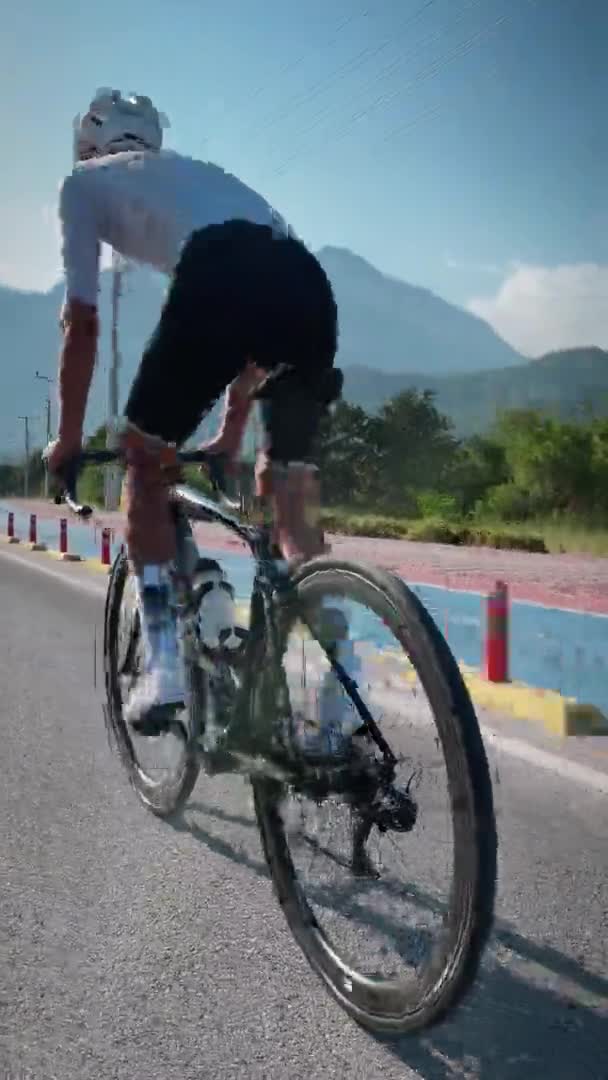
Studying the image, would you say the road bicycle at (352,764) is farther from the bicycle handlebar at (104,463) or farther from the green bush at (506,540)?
the green bush at (506,540)

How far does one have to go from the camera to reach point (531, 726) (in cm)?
531

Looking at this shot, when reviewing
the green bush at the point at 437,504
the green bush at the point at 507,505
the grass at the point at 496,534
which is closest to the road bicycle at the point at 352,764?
the grass at the point at 496,534

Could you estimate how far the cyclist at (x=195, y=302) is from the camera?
2385 millimetres

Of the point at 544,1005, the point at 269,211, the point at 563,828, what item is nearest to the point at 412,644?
the point at 544,1005

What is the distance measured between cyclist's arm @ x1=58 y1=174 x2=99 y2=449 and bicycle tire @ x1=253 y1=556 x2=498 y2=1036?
97 cm

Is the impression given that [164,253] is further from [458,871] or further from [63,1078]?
[63,1078]

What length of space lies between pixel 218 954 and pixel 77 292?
5.32 feet

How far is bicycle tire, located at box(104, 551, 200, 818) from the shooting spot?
3271 mm

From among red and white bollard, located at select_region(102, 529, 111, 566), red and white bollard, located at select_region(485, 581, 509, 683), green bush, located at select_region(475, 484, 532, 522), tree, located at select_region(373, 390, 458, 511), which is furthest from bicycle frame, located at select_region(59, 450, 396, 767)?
tree, located at select_region(373, 390, 458, 511)

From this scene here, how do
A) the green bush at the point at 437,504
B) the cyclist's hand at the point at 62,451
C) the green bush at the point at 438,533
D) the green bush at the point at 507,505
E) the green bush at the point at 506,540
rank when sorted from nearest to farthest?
the cyclist's hand at the point at 62,451, the green bush at the point at 506,540, the green bush at the point at 438,533, the green bush at the point at 507,505, the green bush at the point at 437,504

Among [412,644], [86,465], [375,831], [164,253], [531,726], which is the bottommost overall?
[531,726]

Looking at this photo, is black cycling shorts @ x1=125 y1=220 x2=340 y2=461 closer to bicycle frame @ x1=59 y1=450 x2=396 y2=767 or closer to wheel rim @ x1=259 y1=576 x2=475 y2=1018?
bicycle frame @ x1=59 y1=450 x2=396 y2=767

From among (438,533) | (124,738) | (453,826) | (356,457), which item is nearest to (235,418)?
(124,738)

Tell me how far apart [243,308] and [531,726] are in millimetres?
3556
